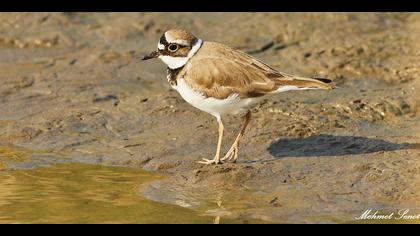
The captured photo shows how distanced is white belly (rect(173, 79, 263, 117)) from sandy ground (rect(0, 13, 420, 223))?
703mm

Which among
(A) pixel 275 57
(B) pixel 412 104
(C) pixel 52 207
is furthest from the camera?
(A) pixel 275 57

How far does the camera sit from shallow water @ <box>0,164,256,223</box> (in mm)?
8320

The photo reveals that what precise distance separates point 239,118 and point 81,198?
10.2 ft

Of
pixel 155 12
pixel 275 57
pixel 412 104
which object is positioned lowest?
pixel 412 104

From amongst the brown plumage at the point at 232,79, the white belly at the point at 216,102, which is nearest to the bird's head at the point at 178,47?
the brown plumage at the point at 232,79

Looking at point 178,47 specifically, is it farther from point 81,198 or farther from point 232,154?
point 81,198

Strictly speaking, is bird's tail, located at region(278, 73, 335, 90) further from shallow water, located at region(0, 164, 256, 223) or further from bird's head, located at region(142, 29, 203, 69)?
shallow water, located at region(0, 164, 256, 223)

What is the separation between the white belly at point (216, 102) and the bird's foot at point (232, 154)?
0.44 metres

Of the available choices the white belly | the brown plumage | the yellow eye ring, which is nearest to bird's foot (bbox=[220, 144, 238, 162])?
the white belly

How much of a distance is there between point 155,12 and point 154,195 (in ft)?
23.6

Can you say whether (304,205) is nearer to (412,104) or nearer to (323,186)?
(323,186)

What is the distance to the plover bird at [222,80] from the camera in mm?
9773
